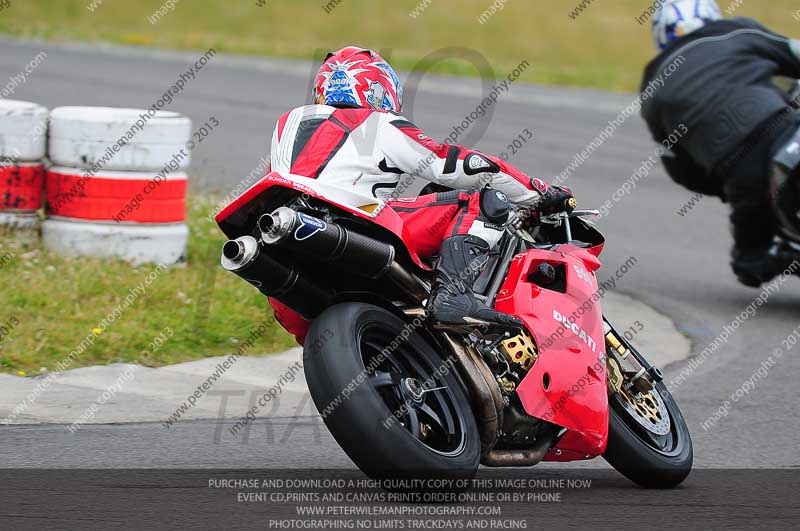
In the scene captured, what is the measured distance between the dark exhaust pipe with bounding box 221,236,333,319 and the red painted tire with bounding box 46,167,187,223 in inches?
144

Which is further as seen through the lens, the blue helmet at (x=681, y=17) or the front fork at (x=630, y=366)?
the blue helmet at (x=681, y=17)

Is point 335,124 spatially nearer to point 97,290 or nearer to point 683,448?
point 683,448

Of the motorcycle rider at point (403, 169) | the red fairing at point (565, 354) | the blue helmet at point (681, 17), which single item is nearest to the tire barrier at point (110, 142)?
the motorcycle rider at point (403, 169)

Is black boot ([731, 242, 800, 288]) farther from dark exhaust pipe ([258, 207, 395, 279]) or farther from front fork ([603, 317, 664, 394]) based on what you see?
dark exhaust pipe ([258, 207, 395, 279])

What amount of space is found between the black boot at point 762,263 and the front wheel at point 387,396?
482 cm

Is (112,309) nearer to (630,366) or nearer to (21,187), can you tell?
(21,187)

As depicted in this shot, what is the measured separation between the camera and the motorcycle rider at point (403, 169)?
467 cm

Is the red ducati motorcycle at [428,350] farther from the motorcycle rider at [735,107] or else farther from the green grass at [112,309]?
the motorcycle rider at [735,107]

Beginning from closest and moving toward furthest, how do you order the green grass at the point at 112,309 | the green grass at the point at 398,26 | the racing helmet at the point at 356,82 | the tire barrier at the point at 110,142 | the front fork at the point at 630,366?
the racing helmet at the point at 356,82 < the front fork at the point at 630,366 < the green grass at the point at 112,309 < the tire barrier at the point at 110,142 < the green grass at the point at 398,26

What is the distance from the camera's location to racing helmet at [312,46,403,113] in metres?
4.90

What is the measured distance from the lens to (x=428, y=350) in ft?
15.2

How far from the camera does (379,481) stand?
427 cm

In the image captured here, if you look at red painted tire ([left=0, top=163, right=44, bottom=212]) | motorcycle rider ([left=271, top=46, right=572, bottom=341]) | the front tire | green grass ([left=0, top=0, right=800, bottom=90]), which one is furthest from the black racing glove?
green grass ([left=0, top=0, right=800, bottom=90])

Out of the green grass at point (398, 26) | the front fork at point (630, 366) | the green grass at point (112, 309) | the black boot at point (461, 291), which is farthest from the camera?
the green grass at point (398, 26)
